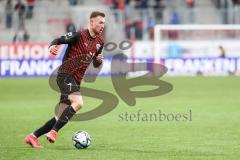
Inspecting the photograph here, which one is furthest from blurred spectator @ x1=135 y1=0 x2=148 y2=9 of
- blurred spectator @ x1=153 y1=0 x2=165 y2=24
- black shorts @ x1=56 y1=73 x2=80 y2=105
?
black shorts @ x1=56 y1=73 x2=80 y2=105

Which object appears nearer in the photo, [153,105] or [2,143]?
[2,143]

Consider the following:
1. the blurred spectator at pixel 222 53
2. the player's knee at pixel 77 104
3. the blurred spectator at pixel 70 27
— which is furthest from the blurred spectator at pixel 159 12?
the player's knee at pixel 77 104

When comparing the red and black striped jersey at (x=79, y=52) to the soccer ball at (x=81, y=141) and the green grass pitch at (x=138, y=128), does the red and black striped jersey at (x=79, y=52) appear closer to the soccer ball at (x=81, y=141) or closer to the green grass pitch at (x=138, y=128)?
the soccer ball at (x=81, y=141)

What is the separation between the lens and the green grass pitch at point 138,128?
34.3ft

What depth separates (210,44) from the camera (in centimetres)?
3138

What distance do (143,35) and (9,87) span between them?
8718mm

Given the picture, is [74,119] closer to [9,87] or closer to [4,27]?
[9,87]

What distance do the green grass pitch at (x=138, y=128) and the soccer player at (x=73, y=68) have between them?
0.37 meters

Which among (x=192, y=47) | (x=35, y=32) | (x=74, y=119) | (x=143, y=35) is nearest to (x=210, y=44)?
(x=192, y=47)

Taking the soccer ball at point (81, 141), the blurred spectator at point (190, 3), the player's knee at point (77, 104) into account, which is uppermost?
Result: the player's knee at point (77, 104)

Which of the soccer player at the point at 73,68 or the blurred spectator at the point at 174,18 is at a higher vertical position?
the soccer player at the point at 73,68

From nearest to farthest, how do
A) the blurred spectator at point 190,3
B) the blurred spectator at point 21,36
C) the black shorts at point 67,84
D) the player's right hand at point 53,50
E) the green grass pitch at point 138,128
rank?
the green grass pitch at point 138,128
the player's right hand at point 53,50
the black shorts at point 67,84
the blurred spectator at point 21,36
the blurred spectator at point 190,3

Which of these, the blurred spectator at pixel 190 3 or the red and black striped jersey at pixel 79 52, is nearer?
the red and black striped jersey at pixel 79 52

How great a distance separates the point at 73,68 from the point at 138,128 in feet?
10.9
